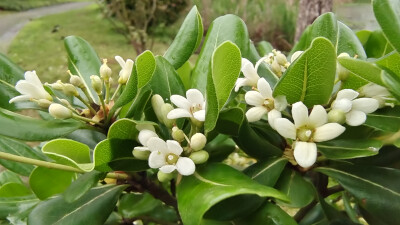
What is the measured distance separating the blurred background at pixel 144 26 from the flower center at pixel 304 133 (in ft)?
13.2

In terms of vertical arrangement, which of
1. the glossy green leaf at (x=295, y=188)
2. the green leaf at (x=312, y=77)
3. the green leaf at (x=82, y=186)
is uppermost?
the green leaf at (x=312, y=77)

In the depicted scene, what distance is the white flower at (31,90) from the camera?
29.9 inches

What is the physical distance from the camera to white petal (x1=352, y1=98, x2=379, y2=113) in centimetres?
66

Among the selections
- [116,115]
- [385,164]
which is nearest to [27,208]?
[116,115]

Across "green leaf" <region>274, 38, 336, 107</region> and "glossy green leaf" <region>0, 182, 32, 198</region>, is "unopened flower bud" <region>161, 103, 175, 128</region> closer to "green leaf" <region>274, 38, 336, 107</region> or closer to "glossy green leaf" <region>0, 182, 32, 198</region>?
"green leaf" <region>274, 38, 336, 107</region>

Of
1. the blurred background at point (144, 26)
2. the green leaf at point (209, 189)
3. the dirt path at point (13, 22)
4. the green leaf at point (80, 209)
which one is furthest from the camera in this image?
the dirt path at point (13, 22)

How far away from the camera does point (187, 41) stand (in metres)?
0.85

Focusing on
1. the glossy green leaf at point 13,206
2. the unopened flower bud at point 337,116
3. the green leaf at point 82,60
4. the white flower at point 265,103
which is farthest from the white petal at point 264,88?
the glossy green leaf at point 13,206

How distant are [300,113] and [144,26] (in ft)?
23.3

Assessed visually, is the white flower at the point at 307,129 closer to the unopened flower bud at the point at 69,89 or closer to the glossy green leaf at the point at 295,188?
the glossy green leaf at the point at 295,188

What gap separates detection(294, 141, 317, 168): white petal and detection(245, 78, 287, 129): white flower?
2.5 inches

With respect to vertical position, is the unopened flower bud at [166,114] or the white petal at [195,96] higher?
the white petal at [195,96]

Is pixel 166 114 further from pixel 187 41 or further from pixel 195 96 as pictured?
pixel 187 41

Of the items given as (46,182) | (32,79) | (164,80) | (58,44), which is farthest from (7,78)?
(58,44)
